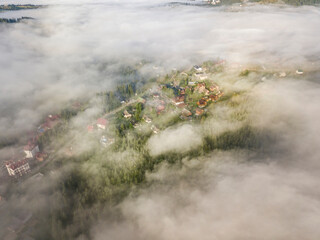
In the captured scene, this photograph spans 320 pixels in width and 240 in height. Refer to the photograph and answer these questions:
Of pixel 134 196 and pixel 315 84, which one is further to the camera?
pixel 315 84

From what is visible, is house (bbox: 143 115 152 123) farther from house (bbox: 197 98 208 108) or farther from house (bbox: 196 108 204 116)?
house (bbox: 197 98 208 108)

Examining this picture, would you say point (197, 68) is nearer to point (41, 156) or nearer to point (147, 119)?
point (147, 119)

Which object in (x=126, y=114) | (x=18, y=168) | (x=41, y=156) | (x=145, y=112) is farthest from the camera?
(x=145, y=112)

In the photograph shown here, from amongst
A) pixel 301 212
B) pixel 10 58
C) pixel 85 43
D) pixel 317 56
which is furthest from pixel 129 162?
pixel 85 43

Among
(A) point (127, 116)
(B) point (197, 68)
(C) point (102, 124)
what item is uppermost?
(B) point (197, 68)

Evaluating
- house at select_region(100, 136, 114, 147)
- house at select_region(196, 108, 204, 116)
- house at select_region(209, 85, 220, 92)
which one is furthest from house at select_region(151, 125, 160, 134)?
house at select_region(209, 85, 220, 92)

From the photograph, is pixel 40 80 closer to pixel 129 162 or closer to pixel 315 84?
pixel 129 162

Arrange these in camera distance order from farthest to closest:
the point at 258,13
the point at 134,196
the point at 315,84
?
the point at 258,13 → the point at 315,84 → the point at 134,196

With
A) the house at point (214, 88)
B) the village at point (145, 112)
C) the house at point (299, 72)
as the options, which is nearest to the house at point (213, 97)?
the village at point (145, 112)

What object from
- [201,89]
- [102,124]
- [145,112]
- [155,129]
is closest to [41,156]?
[102,124]
